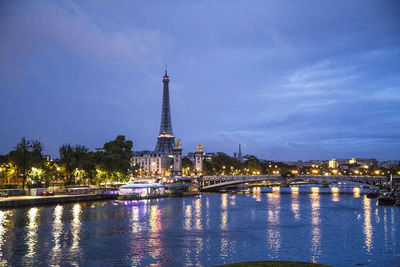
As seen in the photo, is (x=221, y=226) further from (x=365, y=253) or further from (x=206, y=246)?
(x=365, y=253)

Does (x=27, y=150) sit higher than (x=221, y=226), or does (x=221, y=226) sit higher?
(x=27, y=150)

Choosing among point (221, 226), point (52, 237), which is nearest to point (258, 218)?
point (221, 226)

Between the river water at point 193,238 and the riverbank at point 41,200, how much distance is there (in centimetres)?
224

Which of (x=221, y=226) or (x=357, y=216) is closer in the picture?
(x=221, y=226)

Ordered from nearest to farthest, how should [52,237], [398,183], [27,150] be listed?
[52,237], [27,150], [398,183]

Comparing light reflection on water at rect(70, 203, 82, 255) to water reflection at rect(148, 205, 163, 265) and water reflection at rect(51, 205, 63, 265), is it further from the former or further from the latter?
water reflection at rect(148, 205, 163, 265)

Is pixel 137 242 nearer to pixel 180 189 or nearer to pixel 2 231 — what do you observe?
pixel 2 231

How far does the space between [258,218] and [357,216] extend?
543 inches

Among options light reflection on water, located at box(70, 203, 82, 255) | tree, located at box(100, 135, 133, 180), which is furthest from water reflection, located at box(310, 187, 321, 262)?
tree, located at box(100, 135, 133, 180)

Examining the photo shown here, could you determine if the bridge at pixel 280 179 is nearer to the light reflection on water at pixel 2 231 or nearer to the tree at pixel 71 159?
the tree at pixel 71 159

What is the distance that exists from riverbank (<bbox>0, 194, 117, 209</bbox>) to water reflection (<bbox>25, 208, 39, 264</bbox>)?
14.8 ft

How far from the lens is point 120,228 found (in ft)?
142

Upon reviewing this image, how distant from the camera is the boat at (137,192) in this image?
280 feet

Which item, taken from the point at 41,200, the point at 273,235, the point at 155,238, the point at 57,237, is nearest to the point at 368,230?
the point at 273,235
